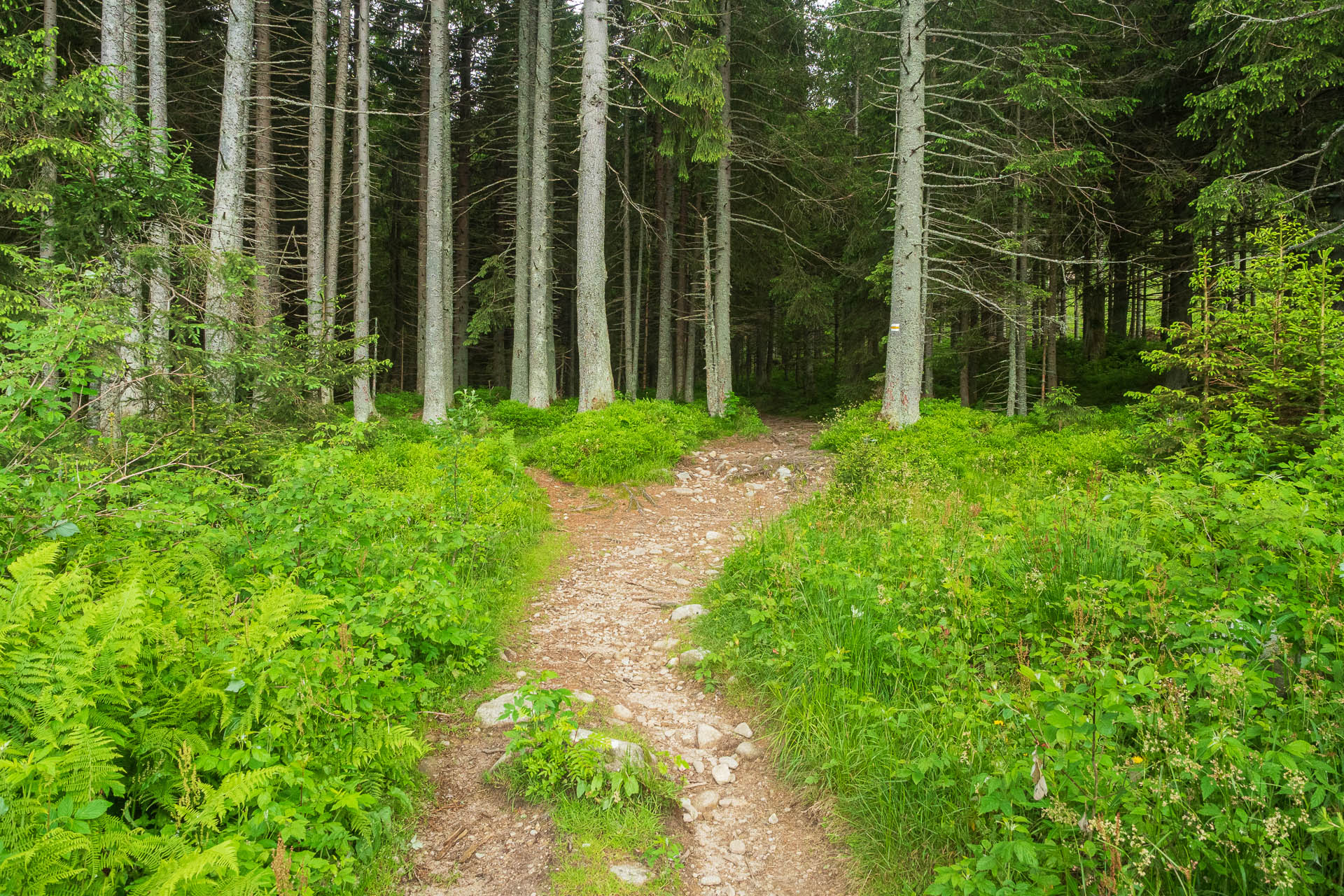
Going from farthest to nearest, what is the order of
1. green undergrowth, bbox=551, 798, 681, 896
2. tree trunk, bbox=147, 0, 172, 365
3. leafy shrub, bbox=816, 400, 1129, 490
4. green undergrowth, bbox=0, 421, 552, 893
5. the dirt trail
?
1. leafy shrub, bbox=816, 400, 1129, 490
2. tree trunk, bbox=147, 0, 172, 365
3. the dirt trail
4. green undergrowth, bbox=551, 798, 681, 896
5. green undergrowth, bbox=0, 421, 552, 893

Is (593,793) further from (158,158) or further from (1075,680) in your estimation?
(158,158)

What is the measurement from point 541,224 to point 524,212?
8.11ft

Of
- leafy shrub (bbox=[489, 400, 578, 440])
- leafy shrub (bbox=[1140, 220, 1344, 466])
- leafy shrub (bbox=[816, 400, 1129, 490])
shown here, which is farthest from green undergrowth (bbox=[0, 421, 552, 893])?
leafy shrub (bbox=[489, 400, 578, 440])

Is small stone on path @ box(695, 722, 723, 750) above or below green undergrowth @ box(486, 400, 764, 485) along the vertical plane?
below

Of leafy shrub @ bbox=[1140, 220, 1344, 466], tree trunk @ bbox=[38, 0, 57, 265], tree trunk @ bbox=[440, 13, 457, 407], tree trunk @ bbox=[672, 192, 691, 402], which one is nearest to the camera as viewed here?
leafy shrub @ bbox=[1140, 220, 1344, 466]

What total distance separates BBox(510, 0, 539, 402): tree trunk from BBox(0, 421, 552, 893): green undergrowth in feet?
43.0

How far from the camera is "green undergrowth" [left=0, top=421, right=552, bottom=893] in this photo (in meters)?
2.05

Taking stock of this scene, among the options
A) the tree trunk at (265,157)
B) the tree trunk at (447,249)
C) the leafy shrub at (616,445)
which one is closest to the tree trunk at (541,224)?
the tree trunk at (447,249)

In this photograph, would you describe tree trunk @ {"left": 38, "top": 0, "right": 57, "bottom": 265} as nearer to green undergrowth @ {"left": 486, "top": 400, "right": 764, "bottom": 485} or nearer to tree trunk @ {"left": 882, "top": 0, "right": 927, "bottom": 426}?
green undergrowth @ {"left": 486, "top": 400, "right": 764, "bottom": 485}

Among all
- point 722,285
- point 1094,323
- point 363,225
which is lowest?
point 1094,323

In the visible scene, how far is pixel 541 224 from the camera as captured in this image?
15.6 m

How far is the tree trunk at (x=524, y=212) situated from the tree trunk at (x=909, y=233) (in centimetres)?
967

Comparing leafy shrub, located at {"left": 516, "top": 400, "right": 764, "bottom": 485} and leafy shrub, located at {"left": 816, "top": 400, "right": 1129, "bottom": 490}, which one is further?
leafy shrub, located at {"left": 516, "top": 400, "right": 764, "bottom": 485}

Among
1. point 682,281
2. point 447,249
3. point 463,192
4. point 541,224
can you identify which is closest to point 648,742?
point 541,224
